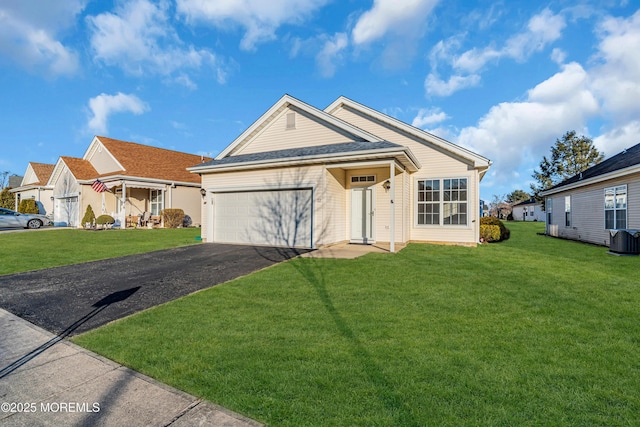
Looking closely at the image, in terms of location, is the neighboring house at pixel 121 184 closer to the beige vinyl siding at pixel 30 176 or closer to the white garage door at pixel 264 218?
the beige vinyl siding at pixel 30 176

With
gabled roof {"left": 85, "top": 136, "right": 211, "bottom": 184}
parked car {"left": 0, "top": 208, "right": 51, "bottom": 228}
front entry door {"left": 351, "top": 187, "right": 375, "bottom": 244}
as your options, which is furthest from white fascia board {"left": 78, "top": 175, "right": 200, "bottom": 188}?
front entry door {"left": 351, "top": 187, "right": 375, "bottom": 244}

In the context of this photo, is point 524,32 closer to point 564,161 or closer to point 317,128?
point 317,128

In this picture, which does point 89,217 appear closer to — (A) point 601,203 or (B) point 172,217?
(B) point 172,217

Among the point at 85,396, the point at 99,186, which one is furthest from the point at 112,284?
the point at 99,186

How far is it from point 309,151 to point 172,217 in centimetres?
1463

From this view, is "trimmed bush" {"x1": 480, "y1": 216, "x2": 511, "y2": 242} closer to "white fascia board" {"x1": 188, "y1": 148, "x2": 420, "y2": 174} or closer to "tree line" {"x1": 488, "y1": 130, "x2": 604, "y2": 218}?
"white fascia board" {"x1": 188, "y1": 148, "x2": 420, "y2": 174}

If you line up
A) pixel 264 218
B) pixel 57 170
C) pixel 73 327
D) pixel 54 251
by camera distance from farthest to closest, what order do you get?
pixel 57 170 → pixel 264 218 → pixel 54 251 → pixel 73 327

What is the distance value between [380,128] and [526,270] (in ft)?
28.4

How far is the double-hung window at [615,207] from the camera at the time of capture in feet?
40.4

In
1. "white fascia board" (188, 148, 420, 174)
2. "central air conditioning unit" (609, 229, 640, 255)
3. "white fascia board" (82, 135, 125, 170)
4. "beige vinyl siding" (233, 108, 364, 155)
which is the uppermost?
"white fascia board" (82, 135, 125, 170)

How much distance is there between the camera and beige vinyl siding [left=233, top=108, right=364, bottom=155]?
483 inches

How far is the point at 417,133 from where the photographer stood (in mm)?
13141

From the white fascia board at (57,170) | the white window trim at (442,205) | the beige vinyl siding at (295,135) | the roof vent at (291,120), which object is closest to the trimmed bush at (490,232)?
the white window trim at (442,205)

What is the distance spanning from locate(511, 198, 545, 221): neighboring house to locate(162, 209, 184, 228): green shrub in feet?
170
